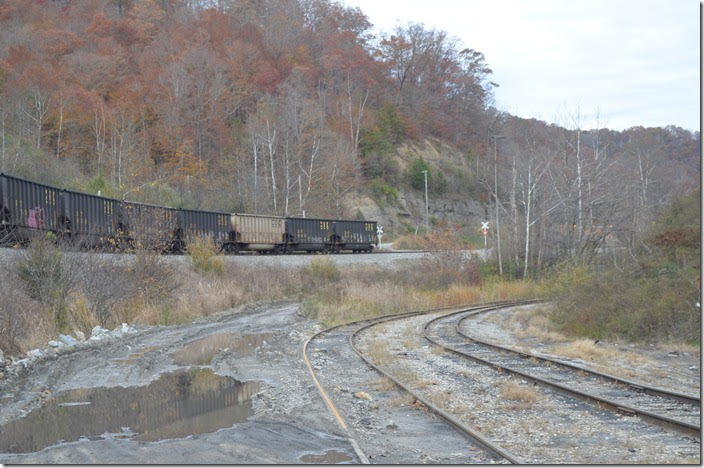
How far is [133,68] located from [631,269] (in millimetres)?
66319

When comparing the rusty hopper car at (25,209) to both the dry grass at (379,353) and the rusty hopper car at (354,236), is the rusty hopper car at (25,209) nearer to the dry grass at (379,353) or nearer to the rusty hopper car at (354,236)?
the dry grass at (379,353)

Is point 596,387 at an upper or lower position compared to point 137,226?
lower

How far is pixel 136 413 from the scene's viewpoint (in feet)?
31.4

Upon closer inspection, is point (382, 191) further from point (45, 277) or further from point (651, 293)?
point (45, 277)

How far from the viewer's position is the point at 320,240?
159 ft

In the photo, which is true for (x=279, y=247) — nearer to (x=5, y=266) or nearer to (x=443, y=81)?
(x=5, y=266)

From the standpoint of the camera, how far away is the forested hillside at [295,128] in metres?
46.8

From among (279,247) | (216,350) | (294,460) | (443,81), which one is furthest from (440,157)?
(294,460)

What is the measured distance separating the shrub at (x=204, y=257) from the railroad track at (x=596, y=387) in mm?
16462

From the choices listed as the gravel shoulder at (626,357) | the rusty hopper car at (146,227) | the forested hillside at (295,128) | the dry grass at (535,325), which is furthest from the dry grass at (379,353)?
the forested hillside at (295,128)

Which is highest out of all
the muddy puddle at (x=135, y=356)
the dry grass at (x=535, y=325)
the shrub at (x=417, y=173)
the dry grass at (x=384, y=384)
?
the shrub at (x=417, y=173)

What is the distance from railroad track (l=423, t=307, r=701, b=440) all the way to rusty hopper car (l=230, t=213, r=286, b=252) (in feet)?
84.2

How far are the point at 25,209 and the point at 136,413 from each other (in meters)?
17.7

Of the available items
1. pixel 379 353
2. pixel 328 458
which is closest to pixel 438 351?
pixel 379 353
